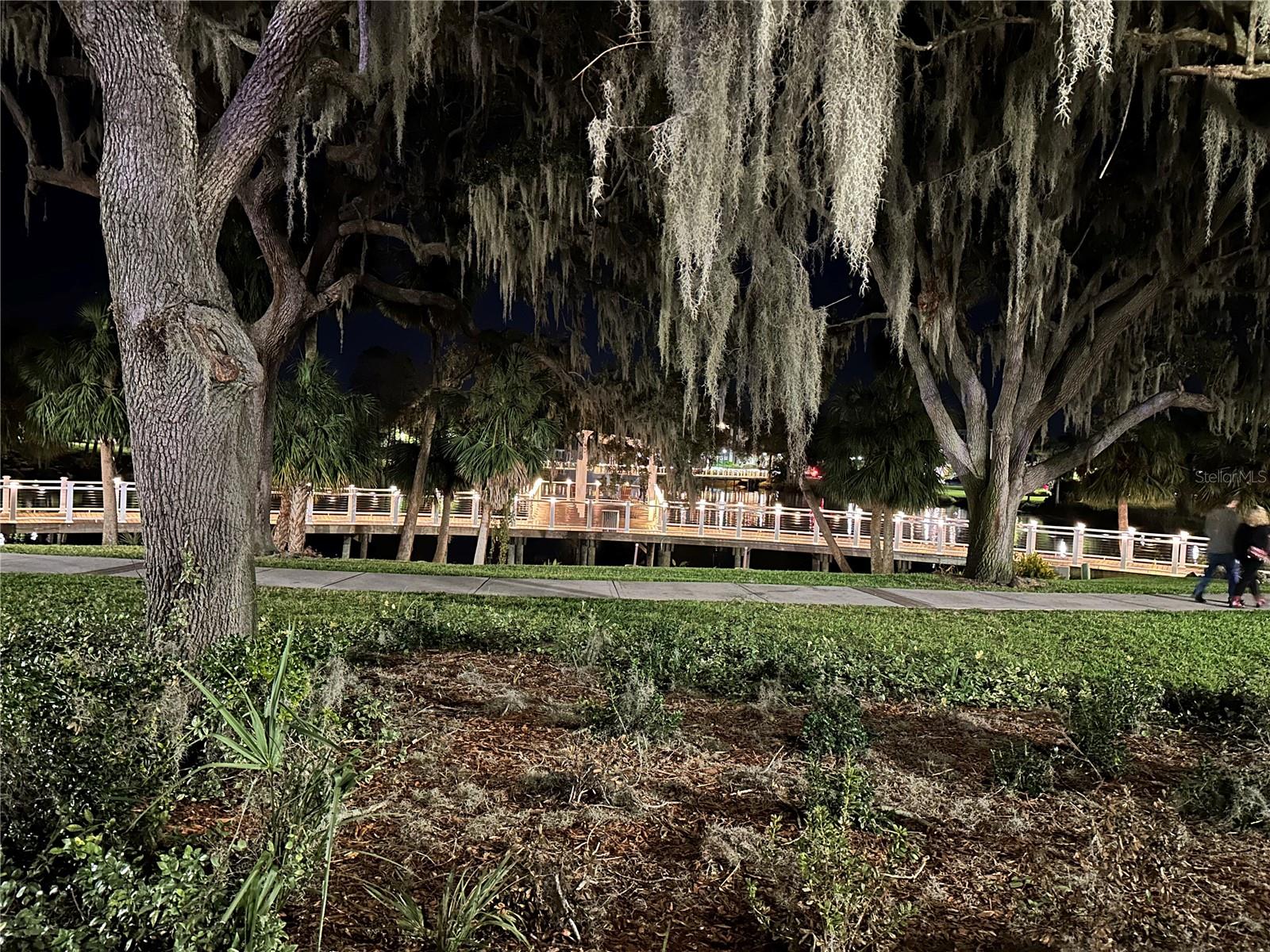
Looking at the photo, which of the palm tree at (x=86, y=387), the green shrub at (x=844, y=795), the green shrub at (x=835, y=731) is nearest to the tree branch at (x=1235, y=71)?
the green shrub at (x=835, y=731)

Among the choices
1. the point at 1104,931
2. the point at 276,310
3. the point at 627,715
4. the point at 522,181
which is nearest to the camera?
the point at 1104,931

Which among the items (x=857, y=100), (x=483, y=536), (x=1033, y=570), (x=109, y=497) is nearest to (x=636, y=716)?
(x=857, y=100)

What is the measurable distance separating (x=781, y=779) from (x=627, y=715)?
0.70 meters

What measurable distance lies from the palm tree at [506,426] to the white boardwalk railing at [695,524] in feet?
23.2

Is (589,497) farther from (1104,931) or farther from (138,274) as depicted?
(1104,931)

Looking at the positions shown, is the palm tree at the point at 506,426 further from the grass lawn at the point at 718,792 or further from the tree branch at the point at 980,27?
the grass lawn at the point at 718,792

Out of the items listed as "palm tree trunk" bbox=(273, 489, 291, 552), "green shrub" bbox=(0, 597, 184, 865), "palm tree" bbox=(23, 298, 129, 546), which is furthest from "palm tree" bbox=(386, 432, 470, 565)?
"green shrub" bbox=(0, 597, 184, 865)

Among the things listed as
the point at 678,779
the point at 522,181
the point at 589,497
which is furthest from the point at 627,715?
the point at 589,497

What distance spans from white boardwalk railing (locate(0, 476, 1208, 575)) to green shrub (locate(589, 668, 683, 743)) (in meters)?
16.6

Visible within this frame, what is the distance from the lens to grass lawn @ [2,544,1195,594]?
383 inches

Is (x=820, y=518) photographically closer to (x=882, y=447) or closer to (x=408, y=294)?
(x=882, y=447)

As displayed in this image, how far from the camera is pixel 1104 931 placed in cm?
205

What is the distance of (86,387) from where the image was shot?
12.3 meters

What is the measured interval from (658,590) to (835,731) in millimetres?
5418
